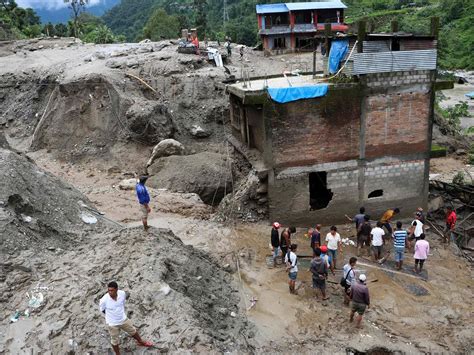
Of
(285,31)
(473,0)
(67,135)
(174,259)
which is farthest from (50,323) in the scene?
(473,0)

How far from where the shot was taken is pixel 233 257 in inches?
507

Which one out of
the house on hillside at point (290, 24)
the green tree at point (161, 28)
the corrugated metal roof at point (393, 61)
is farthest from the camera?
the green tree at point (161, 28)

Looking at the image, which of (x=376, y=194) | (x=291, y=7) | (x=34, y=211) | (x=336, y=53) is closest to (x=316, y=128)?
(x=336, y=53)

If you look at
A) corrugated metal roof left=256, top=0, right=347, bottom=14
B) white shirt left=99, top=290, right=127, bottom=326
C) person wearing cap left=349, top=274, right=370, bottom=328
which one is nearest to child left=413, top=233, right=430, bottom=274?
person wearing cap left=349, top=274, right=370, bottom=328

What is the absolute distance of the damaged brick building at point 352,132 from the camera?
14.1 meters

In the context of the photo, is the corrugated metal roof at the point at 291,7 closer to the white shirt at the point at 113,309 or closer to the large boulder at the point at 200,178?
the large boulder at the point at 200,178

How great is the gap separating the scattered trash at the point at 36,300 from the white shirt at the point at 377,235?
352 inches

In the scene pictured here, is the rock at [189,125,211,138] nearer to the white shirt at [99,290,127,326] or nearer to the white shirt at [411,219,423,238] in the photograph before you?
the white shirt at [411,219,423,238]

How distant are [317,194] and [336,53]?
201 inches

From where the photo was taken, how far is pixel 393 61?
14.1 meters

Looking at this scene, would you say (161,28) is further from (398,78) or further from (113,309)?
(113,309)

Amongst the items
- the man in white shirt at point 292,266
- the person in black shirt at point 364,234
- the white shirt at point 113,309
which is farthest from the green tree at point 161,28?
the white shirt at point 113,309

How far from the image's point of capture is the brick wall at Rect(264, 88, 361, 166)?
14.1 m

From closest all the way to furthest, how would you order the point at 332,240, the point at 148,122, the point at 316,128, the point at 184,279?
the point at 184,279
the point at 332,240
the point at 316,128
the point at 148,122
